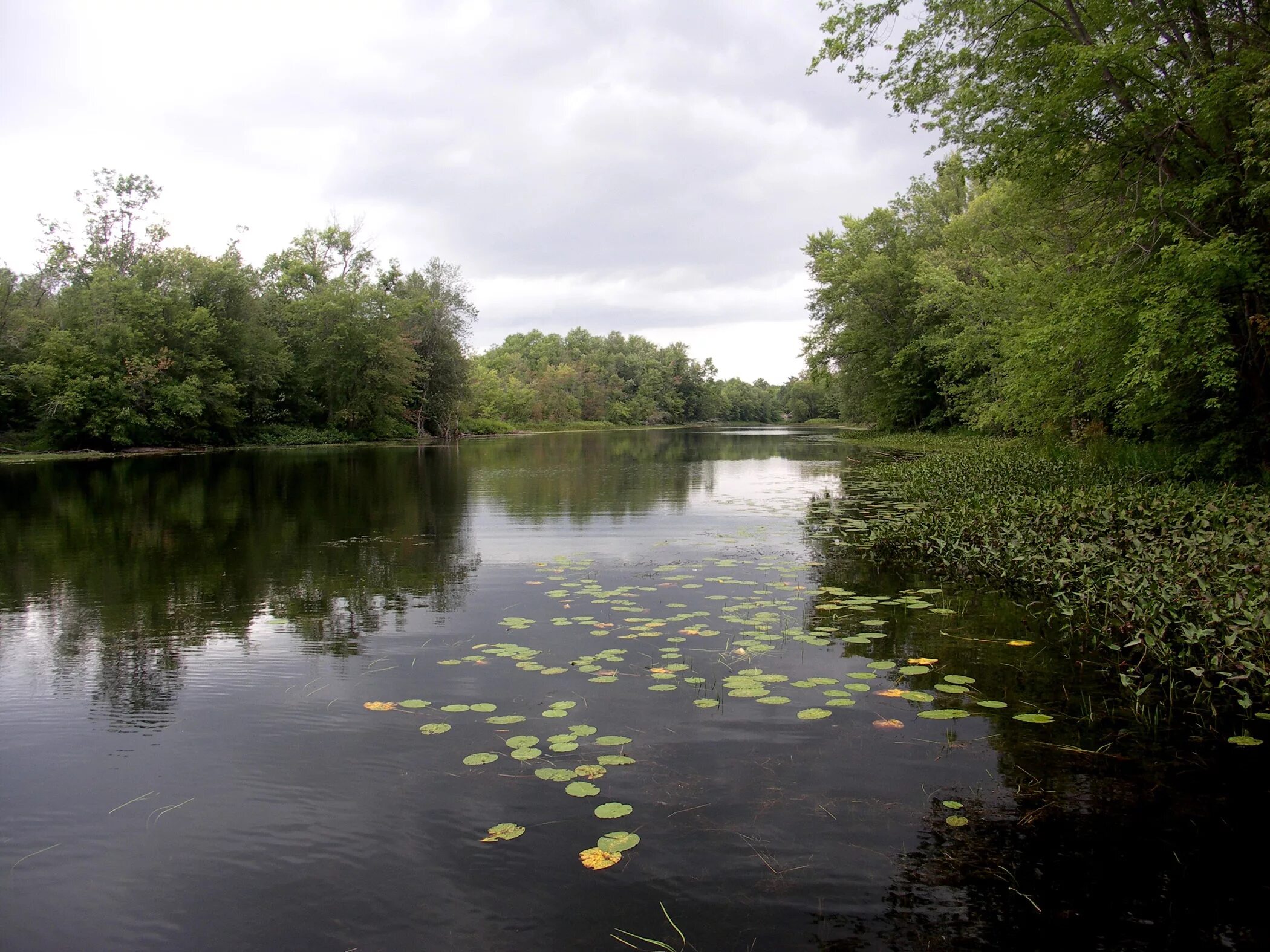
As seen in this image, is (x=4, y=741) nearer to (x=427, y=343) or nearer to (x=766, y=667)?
(x=766, y=667)

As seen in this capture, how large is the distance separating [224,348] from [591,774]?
157ft

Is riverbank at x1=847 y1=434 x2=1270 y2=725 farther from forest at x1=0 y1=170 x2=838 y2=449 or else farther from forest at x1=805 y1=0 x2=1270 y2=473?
forest at x1=0 y1=170 x2=838 y2=449

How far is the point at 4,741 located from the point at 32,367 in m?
40.0

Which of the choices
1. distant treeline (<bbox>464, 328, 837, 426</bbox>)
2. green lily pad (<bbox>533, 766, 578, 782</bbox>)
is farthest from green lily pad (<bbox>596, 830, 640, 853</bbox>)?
distant treeline (<bbox>464, 328, 837, 426</bbox>)

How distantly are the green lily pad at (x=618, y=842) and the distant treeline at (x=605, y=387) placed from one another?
62.9 meters

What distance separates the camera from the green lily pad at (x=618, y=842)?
346cm

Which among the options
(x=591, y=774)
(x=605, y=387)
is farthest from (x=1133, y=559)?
(x=605, y=387)

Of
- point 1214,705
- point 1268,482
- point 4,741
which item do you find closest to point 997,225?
point 1268,482

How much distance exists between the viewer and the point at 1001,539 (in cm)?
890

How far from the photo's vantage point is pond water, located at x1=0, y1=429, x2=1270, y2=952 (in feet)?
10.1

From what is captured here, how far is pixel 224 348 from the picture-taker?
145 ft

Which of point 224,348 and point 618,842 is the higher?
point 224,348

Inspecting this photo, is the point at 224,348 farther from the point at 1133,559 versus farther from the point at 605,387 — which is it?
the point at 605,387

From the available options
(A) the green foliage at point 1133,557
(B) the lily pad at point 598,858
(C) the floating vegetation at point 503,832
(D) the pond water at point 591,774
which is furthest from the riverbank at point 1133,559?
(C) the floating vegetation at point 503,832
